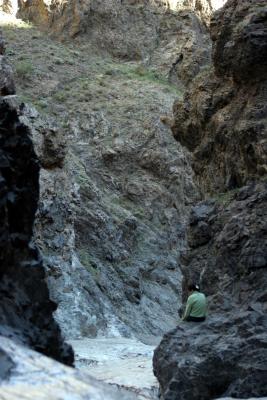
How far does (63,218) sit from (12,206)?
56.9 ft

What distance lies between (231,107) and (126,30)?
28860mm

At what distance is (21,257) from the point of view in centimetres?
663

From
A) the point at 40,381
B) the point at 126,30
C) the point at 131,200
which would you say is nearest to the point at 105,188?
the point at 131,200

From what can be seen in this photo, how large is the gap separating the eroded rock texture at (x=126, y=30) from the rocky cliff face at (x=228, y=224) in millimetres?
24047

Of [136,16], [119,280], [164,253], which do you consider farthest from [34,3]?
[119,280]

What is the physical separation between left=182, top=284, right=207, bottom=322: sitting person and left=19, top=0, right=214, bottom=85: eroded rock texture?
34.2 metres

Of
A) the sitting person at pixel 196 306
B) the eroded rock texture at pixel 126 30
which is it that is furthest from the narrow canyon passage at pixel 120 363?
the eroded rock texture at pixel 126 30

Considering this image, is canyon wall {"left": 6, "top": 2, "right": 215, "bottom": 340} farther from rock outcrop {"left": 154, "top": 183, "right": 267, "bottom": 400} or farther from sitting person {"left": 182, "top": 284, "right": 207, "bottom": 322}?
sitting person {"left": 182, "top": 284, "right": 207, "bottom": 322}

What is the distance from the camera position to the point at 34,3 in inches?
1790

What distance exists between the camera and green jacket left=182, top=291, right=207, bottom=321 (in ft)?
34.1

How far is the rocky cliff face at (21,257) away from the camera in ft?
20.2

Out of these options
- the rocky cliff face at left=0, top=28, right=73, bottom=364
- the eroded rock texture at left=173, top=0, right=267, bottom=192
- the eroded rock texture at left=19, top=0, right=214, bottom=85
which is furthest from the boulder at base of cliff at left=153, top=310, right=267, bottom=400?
the eroded rock texture at left=19, top=0, right=214, bottom=85

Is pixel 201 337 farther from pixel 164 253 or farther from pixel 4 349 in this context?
pixel 164 253

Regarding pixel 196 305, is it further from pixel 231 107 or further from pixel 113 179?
pixel 113 179
